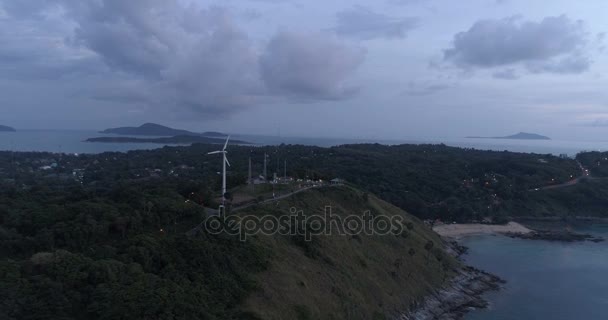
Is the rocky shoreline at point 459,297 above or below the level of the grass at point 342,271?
below

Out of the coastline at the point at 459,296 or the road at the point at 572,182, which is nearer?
the coastline at the point at 459,296

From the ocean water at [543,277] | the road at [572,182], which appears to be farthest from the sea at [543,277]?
the road at [572,182]

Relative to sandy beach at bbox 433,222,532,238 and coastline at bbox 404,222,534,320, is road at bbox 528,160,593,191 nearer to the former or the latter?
sandy beach at bbox 433,222,532,238

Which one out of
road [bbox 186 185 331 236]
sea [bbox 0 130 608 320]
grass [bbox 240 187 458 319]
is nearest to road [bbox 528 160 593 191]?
sea [bbox 0 130 608 320]

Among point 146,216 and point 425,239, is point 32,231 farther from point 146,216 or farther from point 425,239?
point 425,239

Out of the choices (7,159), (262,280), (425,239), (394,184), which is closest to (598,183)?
(394,184)

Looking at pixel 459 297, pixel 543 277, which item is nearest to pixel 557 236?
pixel 543 277

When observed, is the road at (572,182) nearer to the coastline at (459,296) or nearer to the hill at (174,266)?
the coastline at (459,296)
